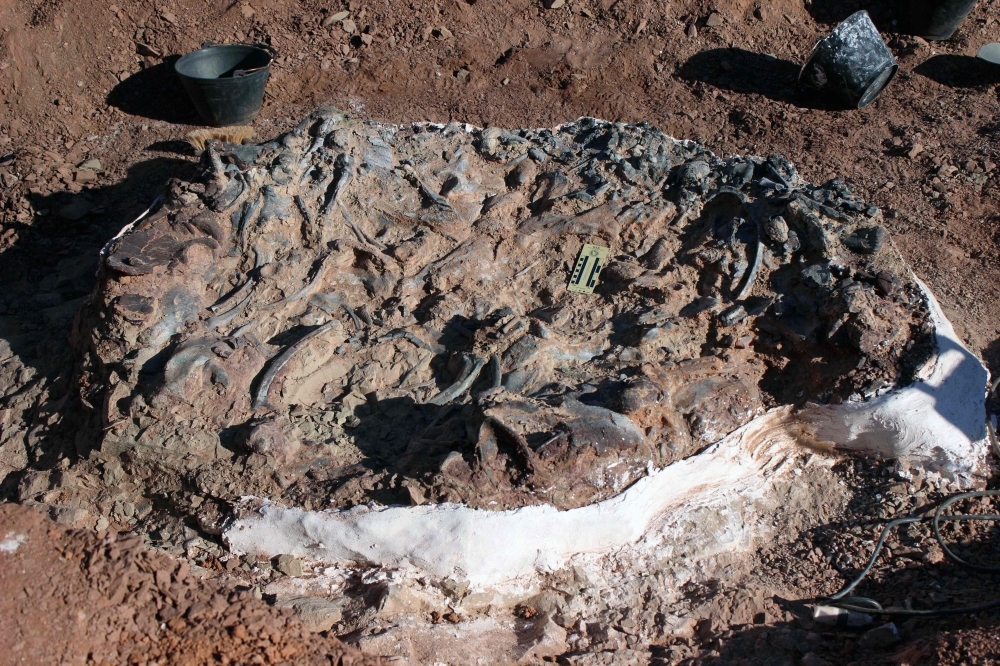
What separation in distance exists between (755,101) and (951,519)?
4.21 metres

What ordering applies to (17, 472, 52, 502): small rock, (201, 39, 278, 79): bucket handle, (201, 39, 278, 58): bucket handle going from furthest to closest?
(201, 39, 278, 58): bucket handle → (201, 39, 278, 79): bucket handle → (17, 472, 52, 502): small rock

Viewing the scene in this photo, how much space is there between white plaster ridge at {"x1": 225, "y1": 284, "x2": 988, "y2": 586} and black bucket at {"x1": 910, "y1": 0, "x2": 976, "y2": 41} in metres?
4.29

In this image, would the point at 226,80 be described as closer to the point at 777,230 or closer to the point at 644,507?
the point at 777,230

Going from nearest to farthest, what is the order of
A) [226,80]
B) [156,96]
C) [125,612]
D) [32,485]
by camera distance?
[125,612] → [32,485] → [226,80] → [156,96]

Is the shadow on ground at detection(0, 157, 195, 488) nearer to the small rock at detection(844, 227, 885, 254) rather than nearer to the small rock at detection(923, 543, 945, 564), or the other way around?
the small rock at detection(844, 227, 885, 254)

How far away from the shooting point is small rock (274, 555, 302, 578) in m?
3.22

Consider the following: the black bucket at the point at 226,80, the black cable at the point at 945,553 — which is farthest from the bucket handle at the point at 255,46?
the black cable at the point at 945,553

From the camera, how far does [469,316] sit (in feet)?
13.5

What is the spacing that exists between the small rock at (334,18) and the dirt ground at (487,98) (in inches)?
0.9

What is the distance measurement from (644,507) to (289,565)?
1.47 metres

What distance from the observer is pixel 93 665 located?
2.69 m

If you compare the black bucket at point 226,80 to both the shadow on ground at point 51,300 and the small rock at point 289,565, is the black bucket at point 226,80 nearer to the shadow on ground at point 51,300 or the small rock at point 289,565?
the shadow on ground at point 51,300

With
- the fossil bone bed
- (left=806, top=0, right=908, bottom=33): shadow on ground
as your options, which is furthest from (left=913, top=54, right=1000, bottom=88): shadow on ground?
the fossil bone bed

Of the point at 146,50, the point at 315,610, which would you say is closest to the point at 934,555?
the point at 315,610
